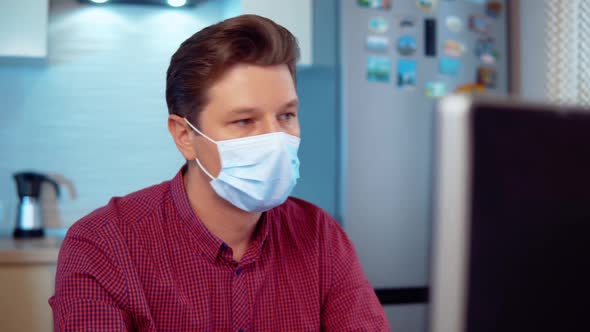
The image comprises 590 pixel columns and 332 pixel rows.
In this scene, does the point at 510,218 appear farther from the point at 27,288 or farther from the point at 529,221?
the point at 27,288

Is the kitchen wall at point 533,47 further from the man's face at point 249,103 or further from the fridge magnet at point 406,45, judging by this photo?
the man's face at point 249,103

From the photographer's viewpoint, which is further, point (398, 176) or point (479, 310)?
point (398, 176)

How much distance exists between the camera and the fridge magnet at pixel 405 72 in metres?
2.34

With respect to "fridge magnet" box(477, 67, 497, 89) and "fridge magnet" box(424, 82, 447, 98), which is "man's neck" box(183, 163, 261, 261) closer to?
"fridge magnet" box(424, 82, 447, 98)

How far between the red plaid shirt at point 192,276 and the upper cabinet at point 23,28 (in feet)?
3.63

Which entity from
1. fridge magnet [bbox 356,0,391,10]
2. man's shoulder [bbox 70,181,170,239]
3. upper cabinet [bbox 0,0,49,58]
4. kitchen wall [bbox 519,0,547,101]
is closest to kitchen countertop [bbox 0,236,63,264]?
upper cabinet [bbox 0,0,49,58]

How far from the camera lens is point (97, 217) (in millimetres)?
1181

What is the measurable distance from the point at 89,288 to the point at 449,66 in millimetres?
1705

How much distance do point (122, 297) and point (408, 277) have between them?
1440mm

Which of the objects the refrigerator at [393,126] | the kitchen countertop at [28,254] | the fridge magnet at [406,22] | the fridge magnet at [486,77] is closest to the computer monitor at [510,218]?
the kitchen countertop at [28,254]

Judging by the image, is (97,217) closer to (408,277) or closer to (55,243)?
(55,243)

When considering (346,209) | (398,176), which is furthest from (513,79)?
(346,209)

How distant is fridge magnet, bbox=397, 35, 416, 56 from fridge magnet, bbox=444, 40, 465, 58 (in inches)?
5.5

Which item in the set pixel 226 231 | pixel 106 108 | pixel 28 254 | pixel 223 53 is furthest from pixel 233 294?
pixel 106 108
